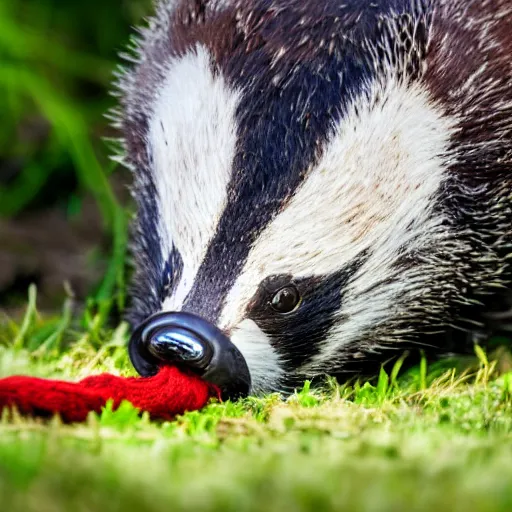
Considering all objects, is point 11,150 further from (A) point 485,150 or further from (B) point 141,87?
(A) point 485,150

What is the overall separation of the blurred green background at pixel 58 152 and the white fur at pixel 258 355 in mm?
1096

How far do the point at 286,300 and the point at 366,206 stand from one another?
27 cm

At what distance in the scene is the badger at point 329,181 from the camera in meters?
1.97

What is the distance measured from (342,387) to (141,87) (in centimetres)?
99

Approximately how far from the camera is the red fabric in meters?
1.58

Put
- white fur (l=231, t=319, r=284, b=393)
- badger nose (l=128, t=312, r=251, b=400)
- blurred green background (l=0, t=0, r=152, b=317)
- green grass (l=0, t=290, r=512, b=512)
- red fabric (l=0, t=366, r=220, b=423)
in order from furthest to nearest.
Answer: blurred green background (l=0, t=0, r=152, b=317) < white fur (l=231, t=319, r=284, b=393) < badger nose (l=128, t=312, r=251, b=400) < red fabric (l=0, t=366, r=220, b=423) < green grass (l=0, t=290, r=512, b=512)

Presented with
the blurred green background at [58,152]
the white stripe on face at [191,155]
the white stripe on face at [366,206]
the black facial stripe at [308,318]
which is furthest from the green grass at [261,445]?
the blurred green background at [58,152]

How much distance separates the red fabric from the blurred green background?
1225mm

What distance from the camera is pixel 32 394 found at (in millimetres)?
1575

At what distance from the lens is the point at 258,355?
1971mm

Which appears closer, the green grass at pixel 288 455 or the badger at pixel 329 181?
the green grass at pixel 288 455

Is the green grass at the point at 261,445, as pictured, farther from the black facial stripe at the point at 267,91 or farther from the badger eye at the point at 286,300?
the black facial stripe at the point at 267,91

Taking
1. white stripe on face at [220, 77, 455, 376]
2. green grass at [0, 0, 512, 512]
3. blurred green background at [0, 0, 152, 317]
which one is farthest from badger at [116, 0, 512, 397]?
blurred green background at [0, 0, 152, 317]

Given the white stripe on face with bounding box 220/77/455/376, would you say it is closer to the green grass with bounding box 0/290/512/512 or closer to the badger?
the badger
